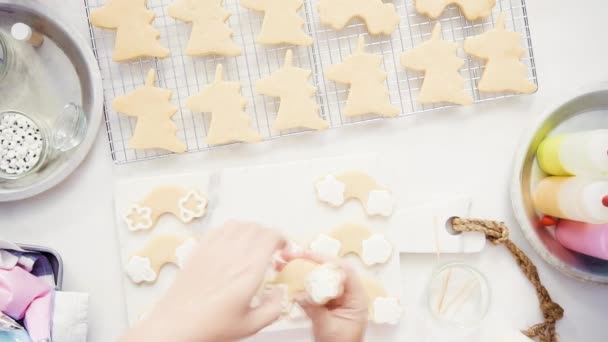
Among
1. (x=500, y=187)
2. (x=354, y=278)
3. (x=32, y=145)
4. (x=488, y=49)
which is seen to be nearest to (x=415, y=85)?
(x=488, y=49)

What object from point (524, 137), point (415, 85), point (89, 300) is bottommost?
point (89, 300)

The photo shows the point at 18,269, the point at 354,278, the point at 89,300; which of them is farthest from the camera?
the point at 89,300

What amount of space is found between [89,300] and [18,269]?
15cm

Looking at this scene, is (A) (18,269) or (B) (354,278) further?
(A) (18,269)

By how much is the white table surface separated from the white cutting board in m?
0.03

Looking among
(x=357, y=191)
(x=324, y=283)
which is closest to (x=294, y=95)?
(x=357, y=191)

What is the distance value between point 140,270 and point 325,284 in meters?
0.44

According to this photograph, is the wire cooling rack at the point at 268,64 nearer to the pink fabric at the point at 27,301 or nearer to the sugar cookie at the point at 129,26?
the sugar cookie at the point at 129,26

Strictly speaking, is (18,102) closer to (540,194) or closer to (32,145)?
(32,145)

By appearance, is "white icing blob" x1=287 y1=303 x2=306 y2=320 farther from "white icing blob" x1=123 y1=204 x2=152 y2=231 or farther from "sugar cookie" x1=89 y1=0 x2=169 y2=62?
"sugar cookie" x1=89 y1=0 x2=169 y2=62

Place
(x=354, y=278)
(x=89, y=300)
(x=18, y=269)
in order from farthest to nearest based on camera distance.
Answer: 1. (x=89, y=300)
2. (x=18, y=269)
3. (x=354, y=278)

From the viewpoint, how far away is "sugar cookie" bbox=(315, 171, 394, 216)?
102cm

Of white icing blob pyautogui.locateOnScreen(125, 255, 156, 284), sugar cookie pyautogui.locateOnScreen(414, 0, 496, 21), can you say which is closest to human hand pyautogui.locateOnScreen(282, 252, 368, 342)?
white icing blob pyautogui.locateOnScreen(125, 255, 156, 284)

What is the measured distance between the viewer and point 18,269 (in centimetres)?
95
